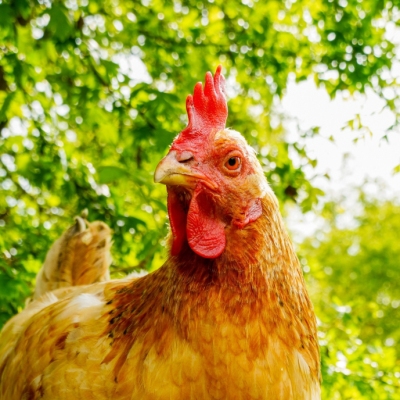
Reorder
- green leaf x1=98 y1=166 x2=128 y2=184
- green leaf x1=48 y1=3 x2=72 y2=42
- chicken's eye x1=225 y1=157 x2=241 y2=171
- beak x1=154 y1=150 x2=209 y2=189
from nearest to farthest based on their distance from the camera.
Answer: beak x1=154 y1=150 x2=209 y2=189, chicken's eye x1=225 y1=157 x2=241 y2=171, green leaf x1=98 y1=166 x2=128 y2=184, green leaf x1=48 y1=3 x2=72 y2=42

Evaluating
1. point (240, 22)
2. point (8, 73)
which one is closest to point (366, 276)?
point (240, 22)

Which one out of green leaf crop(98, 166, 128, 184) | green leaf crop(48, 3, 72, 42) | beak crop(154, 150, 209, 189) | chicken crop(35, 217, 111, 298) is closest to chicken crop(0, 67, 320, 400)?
beak crop(154, 150, 209, 189)

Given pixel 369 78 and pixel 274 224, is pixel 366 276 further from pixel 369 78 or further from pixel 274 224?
pixel 274 224

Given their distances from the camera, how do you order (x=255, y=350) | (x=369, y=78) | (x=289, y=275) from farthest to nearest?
(x=369, y=78) < (x=289, y=275) < (x=255, y=350)

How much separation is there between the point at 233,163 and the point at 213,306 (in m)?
0.47

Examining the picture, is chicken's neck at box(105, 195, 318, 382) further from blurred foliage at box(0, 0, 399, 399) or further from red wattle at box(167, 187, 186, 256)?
blurred foliage at box(0, 0, 399, 399)

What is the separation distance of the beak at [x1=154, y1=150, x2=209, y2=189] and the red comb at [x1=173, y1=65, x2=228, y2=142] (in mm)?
121

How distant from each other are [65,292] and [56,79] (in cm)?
202

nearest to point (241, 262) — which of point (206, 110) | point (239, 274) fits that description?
point (239, 274)

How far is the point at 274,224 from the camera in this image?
1.75 meters

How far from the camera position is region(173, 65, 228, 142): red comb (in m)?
1.75

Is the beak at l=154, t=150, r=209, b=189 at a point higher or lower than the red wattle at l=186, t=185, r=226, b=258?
higher

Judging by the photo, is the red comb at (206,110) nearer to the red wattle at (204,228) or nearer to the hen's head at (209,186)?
the hen's head at (209,186)

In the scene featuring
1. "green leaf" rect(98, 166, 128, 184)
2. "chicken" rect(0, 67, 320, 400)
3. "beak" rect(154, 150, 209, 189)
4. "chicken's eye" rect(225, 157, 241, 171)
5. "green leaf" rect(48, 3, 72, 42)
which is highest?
"green leaf" rect(48, 3, 72, 42)
